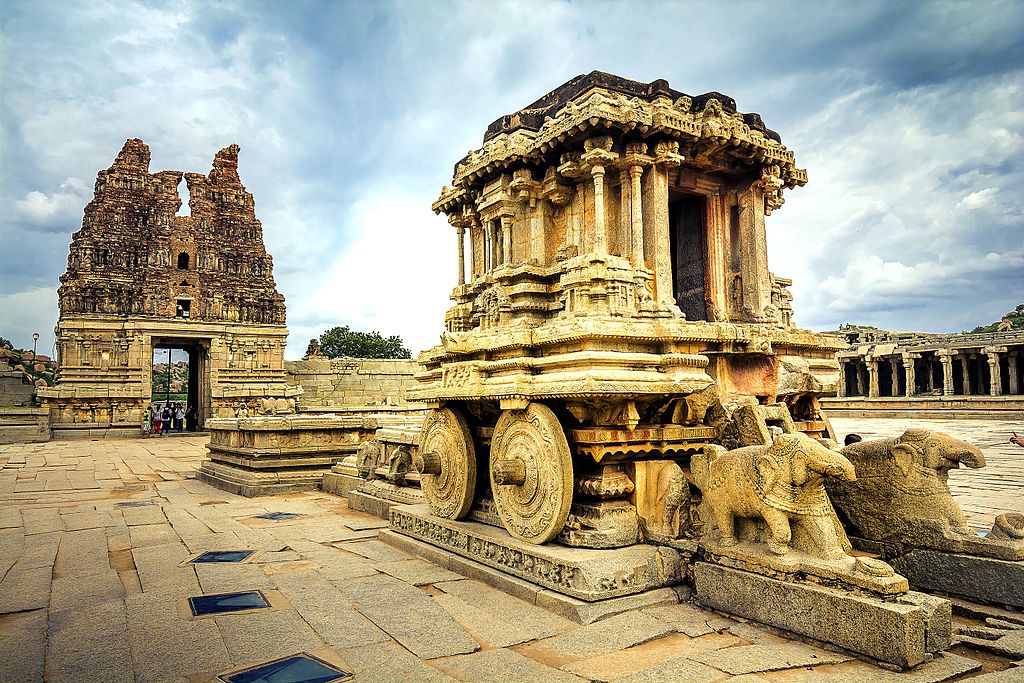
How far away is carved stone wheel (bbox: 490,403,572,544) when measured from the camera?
4336 mm

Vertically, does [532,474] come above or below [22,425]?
above

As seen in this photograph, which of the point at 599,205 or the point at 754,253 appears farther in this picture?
the point at 754,253

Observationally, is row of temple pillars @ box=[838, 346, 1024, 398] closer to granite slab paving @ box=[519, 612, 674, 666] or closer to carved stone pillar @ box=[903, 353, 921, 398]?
carved stone pillar @ box=[903, 353, 921, 398]

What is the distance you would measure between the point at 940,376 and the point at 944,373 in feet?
37.0

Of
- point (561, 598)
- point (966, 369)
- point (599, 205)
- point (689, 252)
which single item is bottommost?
point (561, 598)

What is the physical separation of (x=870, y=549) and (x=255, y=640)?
3.87 meters

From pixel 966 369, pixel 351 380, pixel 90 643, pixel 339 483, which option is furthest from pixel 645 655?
pixel 966 369

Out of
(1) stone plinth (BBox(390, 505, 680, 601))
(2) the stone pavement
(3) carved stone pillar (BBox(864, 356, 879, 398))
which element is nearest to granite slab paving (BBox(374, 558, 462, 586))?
(2) the stone pavement

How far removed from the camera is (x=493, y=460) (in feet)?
16.3

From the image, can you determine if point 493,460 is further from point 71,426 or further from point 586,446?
point 71,426

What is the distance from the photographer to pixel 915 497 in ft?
13.6

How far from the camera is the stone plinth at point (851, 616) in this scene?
2990 mm

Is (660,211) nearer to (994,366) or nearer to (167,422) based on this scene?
(167,422)

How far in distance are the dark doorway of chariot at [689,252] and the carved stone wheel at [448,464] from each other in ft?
8.45
